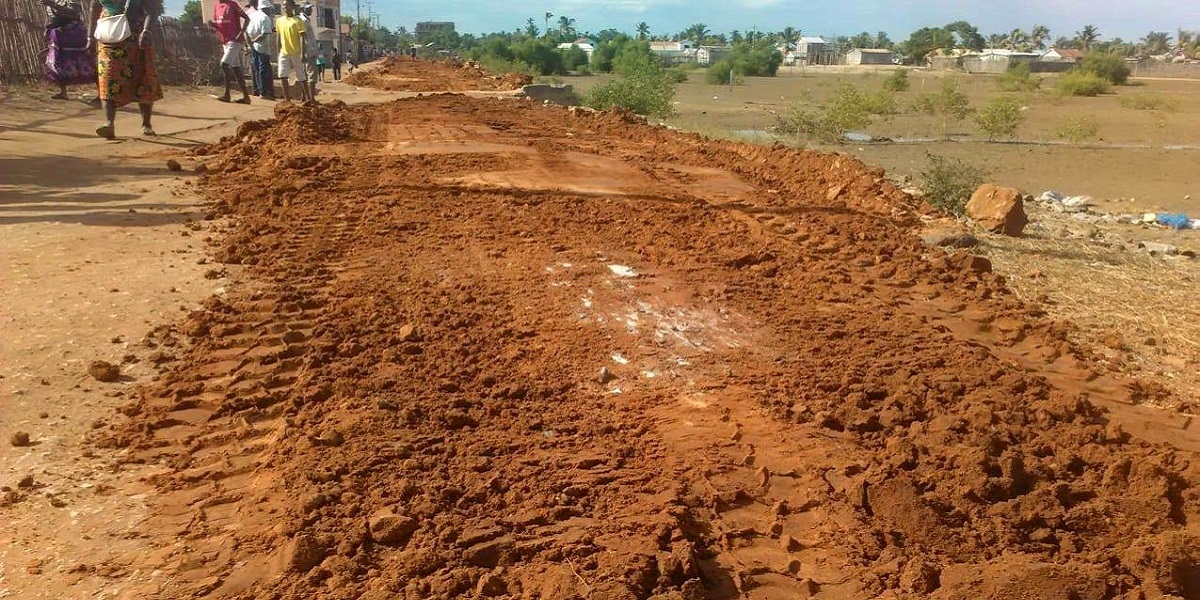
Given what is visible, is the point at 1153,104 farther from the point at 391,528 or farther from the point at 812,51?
the point at 812,51

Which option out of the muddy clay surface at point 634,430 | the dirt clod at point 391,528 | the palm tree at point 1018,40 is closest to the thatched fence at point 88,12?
the muddy clay surface at point 634,430

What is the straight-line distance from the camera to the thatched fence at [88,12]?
51.6 ft

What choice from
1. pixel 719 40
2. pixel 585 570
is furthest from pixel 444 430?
pixel 719 40

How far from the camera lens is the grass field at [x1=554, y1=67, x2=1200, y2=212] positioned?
1547 centimetres

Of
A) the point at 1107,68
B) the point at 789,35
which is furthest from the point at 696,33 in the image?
the point at 1107,68

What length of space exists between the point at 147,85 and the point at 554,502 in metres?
9.11

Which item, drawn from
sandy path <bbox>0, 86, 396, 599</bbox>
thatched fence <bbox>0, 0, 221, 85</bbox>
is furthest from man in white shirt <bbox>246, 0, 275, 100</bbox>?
sandy path <bbox>0, 86, 396, 599</bbox>

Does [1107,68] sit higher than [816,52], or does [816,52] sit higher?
[816,52]

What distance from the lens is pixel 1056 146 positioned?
2205cm

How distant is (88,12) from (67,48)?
244 inches

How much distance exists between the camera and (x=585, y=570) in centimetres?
294

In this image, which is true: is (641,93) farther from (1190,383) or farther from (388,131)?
(1190,383)

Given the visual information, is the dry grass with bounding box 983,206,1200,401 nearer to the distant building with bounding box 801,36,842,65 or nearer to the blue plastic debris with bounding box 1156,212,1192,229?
the blue plastic debris with bounding box 1156,212,1192,229

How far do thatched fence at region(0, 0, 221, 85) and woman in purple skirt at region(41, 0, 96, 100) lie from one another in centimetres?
255
